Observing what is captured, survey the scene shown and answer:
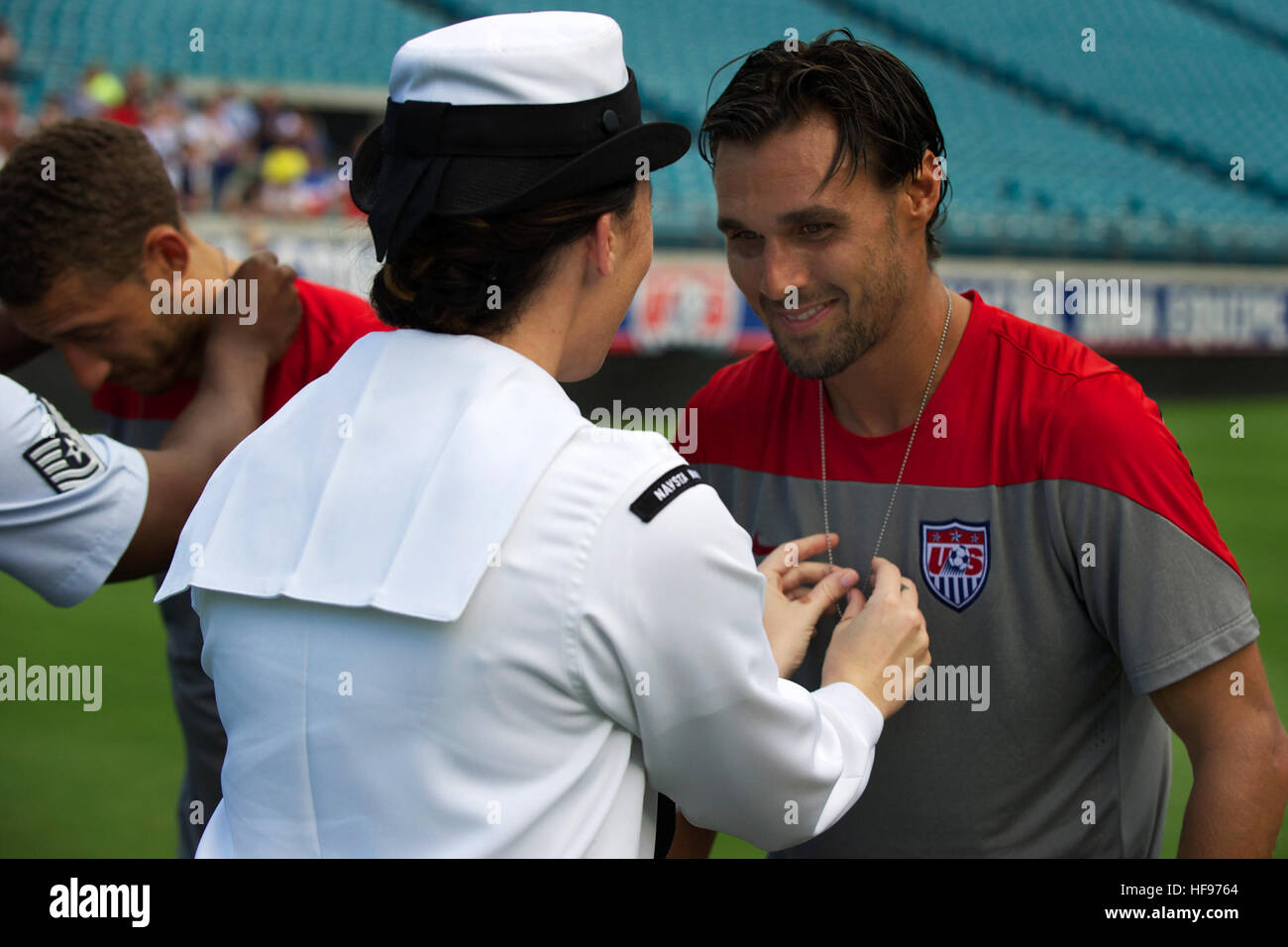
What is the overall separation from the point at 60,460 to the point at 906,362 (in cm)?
145

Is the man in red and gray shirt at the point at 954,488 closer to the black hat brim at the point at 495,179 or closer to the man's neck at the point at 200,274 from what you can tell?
the black hat brim at the point at 495,179

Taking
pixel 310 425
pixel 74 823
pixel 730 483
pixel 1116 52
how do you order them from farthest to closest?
pixel 1116 52 → pixel 74 823 → pixel 730 483 → pixel 310 425

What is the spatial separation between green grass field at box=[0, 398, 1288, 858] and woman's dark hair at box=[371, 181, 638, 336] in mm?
3057

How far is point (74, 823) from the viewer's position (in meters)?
4.11

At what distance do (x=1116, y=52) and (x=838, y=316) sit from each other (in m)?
17.6

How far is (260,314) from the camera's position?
8.15 ft

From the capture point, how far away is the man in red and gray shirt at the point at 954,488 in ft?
6.02

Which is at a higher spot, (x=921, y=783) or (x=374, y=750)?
(x=374, y=750)

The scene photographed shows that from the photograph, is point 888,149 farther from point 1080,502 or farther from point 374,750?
point 374,750

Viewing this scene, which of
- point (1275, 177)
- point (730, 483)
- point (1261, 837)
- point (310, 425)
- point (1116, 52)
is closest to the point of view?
point (310, 425)

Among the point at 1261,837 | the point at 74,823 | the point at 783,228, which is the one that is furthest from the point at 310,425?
the point at 74,823

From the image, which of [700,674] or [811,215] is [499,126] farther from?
[811,215]

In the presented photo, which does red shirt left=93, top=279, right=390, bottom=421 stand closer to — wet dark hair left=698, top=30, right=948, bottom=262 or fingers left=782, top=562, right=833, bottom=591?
wet dark hair left=698, top=30, right=948, bottom=262

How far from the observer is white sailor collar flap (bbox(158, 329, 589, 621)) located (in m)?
1.27
